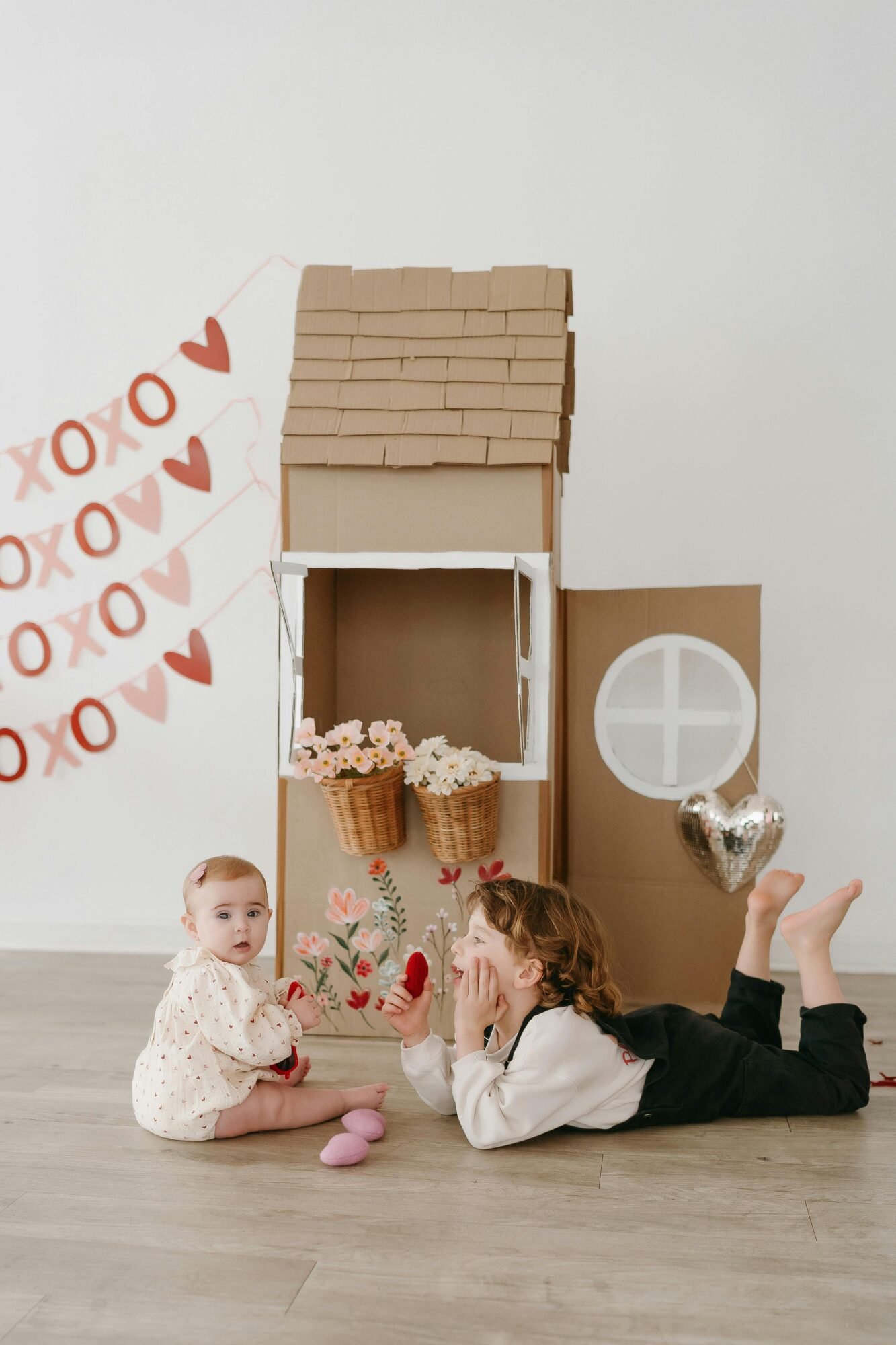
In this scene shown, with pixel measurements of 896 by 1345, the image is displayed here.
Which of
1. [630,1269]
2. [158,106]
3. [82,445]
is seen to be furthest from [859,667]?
[158,106]

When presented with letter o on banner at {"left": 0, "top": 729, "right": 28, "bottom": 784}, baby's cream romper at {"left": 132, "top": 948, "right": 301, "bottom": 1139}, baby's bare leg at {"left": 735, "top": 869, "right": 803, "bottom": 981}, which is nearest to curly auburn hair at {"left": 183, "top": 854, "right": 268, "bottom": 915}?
baby's cream romper at {"left": 132, "top": 948, "right": 301, "bottom": 1139}

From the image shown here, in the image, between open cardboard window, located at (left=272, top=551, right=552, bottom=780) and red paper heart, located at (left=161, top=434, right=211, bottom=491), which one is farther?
red paper heart, located at (left=161, top=434, right=211, bottom=491)

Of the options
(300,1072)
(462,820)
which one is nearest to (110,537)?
(462,820)

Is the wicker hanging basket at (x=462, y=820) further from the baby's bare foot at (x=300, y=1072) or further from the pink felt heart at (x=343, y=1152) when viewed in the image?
the pink felt heart at (x=343, y=1152)

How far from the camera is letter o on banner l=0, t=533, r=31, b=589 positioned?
320 centimetres

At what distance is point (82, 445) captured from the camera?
125 inches

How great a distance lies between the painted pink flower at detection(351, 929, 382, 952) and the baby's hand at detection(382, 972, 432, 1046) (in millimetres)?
474

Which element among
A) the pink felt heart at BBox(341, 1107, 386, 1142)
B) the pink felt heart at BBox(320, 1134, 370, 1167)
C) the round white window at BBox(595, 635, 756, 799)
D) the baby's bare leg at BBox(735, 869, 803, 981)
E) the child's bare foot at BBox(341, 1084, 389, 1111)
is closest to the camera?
the pink felt heart at BBox(320, 1134, 370, 1167)

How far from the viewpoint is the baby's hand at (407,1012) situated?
1797 millimetres

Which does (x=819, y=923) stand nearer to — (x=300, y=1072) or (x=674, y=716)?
(x=674, y=716)

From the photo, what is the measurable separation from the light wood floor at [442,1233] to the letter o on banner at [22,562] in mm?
1614

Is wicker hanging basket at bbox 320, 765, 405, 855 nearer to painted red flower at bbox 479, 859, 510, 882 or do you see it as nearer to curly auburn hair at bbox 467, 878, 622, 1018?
painted red flower at bbox 479, 859, 510, 882

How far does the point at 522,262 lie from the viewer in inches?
119

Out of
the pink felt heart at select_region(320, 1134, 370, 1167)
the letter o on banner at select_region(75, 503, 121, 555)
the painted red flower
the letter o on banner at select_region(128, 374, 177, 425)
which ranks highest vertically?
the letter o on banner at select_region(128, 374, 177, 425)
